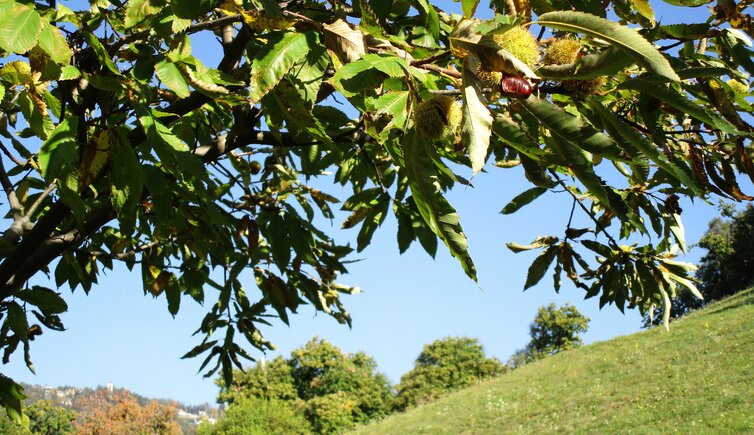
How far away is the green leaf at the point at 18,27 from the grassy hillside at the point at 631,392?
10.0m

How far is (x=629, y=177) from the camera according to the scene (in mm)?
2303

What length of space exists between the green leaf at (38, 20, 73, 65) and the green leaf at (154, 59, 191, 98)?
0.20 m

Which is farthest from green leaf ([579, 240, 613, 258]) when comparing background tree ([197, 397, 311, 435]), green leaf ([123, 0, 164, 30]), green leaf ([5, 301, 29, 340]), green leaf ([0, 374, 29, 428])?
background tree ([197, 397, 311, 435])

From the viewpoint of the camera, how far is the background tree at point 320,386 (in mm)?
36312

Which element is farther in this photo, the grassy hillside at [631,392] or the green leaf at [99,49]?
the grassy hillside at [631,392]

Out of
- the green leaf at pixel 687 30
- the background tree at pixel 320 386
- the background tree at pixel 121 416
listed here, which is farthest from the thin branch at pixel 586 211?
the background tree at pixel 320 386

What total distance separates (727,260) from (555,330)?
1094cm

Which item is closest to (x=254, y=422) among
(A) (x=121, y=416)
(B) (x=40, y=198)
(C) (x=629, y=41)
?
(A) (x=121, y=416)

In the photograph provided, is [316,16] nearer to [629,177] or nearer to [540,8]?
[540,8]

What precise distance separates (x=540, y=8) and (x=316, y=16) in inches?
28.7

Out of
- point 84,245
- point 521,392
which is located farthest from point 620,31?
point 521,392

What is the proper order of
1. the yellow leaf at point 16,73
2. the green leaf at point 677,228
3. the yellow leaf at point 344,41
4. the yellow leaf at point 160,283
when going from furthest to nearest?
A: the yellow leaf at point 160,283, the green leaf at point 677,228, the yellow leaf at point 16,73, the yellow leaf at point 344,41

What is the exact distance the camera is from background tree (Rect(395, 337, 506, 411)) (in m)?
39.3

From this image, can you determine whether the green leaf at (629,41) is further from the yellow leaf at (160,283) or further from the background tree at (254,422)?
the background tree at (254,422)
